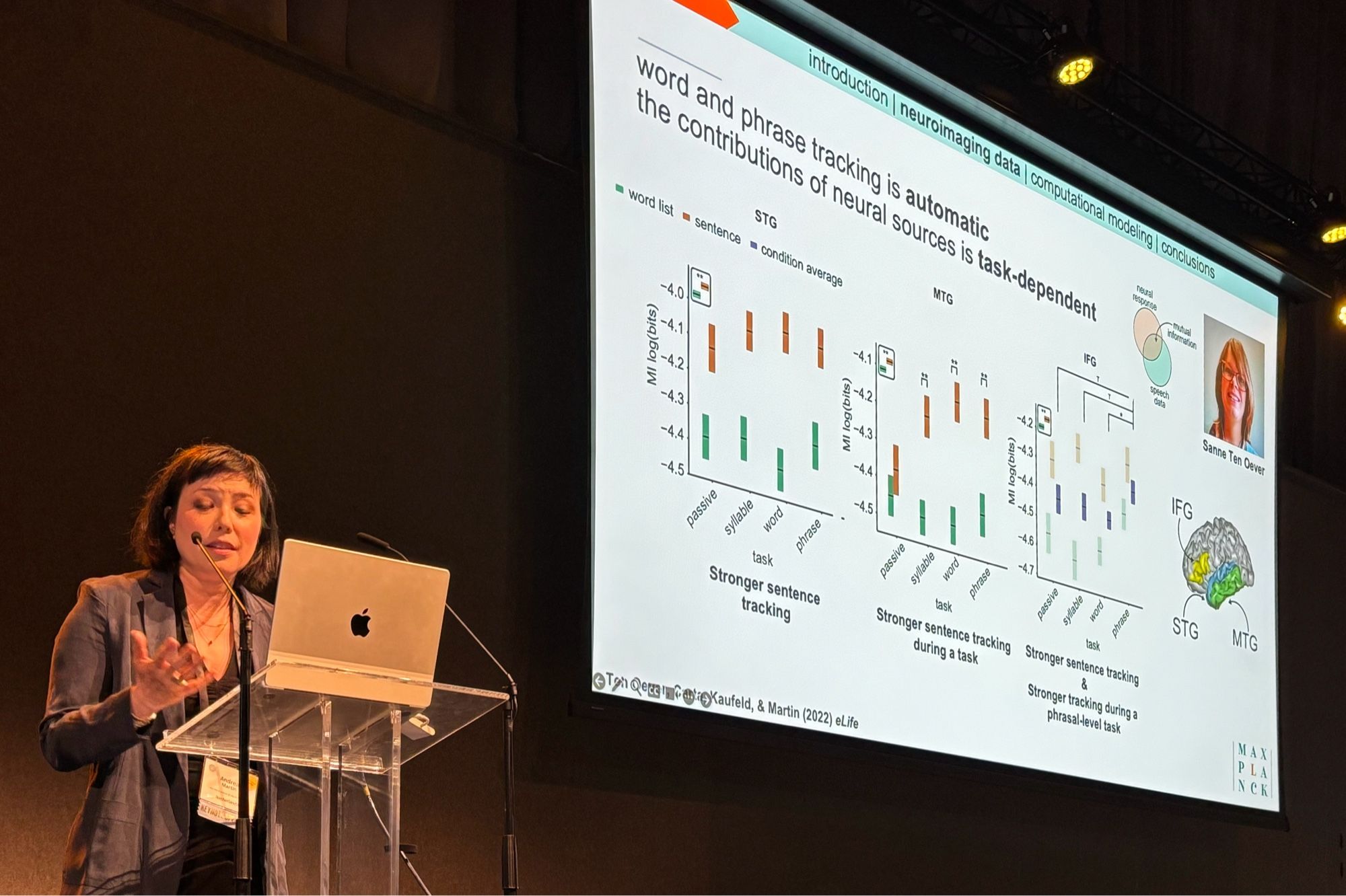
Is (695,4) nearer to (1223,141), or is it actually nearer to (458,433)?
(458,433)

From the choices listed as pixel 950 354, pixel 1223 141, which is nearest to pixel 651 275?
pixel 950 354

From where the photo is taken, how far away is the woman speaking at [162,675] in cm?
229

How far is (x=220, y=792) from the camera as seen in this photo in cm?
244

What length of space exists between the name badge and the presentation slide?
3.79 ft

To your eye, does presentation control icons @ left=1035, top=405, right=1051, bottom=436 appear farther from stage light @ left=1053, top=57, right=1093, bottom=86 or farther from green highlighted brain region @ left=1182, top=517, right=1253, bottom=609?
stage light @ left=1053, top=57, right=1093, bottom=86

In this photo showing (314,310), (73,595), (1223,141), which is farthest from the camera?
(1223,141)

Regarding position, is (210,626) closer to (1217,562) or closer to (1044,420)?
(1044,420)

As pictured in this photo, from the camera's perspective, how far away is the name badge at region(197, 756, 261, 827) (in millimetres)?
2432

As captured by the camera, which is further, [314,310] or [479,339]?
[479,339]

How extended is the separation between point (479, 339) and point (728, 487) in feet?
2.20

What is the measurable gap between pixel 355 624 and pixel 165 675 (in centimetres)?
26

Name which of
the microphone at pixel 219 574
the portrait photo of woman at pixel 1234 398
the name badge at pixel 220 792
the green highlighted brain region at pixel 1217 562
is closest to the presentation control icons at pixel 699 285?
the microphone at pixel 219 574

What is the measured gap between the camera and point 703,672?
3.69m

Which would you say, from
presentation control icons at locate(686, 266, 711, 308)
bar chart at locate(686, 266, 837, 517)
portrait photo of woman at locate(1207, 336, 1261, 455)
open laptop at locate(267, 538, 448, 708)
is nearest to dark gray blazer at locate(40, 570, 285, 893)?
open laptop at locate(267, 538, 448, 708)
